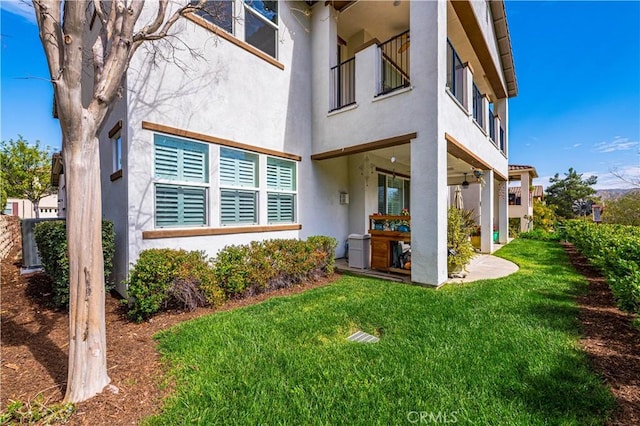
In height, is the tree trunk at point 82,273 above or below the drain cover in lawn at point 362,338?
above

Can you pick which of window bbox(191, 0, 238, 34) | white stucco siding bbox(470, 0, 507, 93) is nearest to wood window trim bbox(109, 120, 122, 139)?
window bbox(191, 0, 238, 34)

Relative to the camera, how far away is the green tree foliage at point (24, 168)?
1823cm

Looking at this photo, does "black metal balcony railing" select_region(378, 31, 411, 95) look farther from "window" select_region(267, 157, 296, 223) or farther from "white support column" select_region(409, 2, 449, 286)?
"window" select_region(267, 157, 296, 223)

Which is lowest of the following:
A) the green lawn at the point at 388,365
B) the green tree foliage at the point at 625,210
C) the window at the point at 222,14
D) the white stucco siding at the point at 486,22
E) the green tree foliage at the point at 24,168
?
the green lawn at the point at 388,365

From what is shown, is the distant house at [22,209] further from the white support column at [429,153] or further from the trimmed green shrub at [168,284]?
the white support column at [429,153]

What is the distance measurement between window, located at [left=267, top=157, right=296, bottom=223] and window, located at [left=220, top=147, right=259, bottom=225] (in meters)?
0.46

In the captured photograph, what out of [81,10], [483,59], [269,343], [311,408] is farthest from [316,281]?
[483,59]

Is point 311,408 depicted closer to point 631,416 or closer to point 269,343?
point 269,343

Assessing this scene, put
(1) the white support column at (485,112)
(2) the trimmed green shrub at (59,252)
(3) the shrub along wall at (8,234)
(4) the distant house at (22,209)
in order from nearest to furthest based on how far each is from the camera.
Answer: (2) the trimmed green shrub at (59,252) < (3) the shrub along wall at (8,234) < (1) the white support column at (485,112) < (4) the distant house at (22,209)

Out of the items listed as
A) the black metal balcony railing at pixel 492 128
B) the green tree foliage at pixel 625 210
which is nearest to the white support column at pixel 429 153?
the black metal balcony railing at pixel 492 128

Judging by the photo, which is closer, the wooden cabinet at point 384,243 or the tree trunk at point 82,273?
the tree trunk at point 82,273

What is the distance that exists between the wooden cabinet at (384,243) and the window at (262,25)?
5473mm

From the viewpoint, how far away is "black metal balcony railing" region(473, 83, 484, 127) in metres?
9.16

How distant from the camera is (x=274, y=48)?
293 inches
